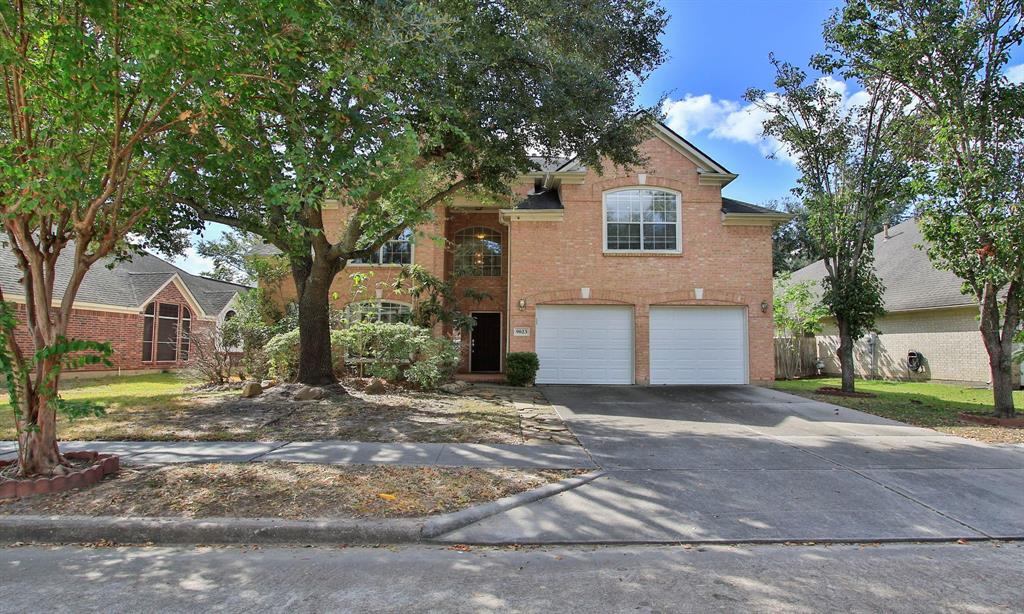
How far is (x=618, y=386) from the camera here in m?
15.1

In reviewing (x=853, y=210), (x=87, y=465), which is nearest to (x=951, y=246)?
(x=853, y=210)

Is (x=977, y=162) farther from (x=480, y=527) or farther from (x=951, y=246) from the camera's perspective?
(x=480, y=527)

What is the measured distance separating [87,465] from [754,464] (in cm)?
729

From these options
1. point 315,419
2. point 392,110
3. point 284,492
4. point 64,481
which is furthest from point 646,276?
point 64,481

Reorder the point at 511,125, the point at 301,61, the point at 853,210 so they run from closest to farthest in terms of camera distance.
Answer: the point at 301,61, the point at 511,125, the point at 853,210

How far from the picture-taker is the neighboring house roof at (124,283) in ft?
53.2

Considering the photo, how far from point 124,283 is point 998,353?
25.0 m

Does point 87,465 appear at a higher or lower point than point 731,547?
higher

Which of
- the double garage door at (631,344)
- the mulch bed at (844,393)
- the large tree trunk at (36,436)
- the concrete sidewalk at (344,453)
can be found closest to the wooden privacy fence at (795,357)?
the double garage door at (631,344)

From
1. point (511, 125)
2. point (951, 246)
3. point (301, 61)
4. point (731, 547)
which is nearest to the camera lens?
point (731, 547)

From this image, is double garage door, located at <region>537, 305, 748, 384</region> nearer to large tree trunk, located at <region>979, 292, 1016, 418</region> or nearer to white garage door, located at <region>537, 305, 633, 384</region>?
white garage door, located at <region>537, 305, 633, 384</region>

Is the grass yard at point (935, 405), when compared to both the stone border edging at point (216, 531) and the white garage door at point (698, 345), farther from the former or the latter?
the stone border edging at point (216, 531)

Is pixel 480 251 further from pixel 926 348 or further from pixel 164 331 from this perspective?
pixel 926 348

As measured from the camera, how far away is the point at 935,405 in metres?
11.6
